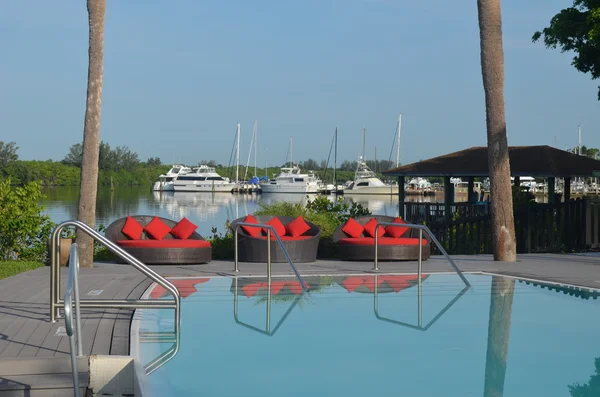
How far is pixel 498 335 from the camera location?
7.79 meters

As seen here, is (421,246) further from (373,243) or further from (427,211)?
(427,211)

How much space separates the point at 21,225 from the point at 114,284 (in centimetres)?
444

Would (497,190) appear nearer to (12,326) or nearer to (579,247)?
(579,247)

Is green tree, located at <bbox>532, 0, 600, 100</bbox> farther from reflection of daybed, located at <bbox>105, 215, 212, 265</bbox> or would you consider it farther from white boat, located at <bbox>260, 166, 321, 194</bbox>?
white boat, located at <bbox>260, 166, 321, 194</bbox>

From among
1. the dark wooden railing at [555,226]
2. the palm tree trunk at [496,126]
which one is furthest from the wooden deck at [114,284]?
the dark wooden railing at [555,226]

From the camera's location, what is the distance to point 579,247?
17047mm

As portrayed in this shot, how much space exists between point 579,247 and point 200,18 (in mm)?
12126

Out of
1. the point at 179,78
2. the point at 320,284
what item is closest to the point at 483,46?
the point at 320,284

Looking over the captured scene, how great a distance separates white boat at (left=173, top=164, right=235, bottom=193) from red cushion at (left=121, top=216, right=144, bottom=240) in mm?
77330

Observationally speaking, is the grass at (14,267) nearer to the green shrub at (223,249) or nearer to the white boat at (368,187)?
the green shrub at (223,249)

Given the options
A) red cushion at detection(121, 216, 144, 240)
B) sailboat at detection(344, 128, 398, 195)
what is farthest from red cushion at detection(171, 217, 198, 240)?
sailboat at detection(344, 128, 398, 195)

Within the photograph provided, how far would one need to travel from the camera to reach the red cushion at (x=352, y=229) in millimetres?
14320

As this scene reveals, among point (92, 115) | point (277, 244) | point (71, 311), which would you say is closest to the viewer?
point (71, 311)

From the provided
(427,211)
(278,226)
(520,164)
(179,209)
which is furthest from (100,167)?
(278,226)
